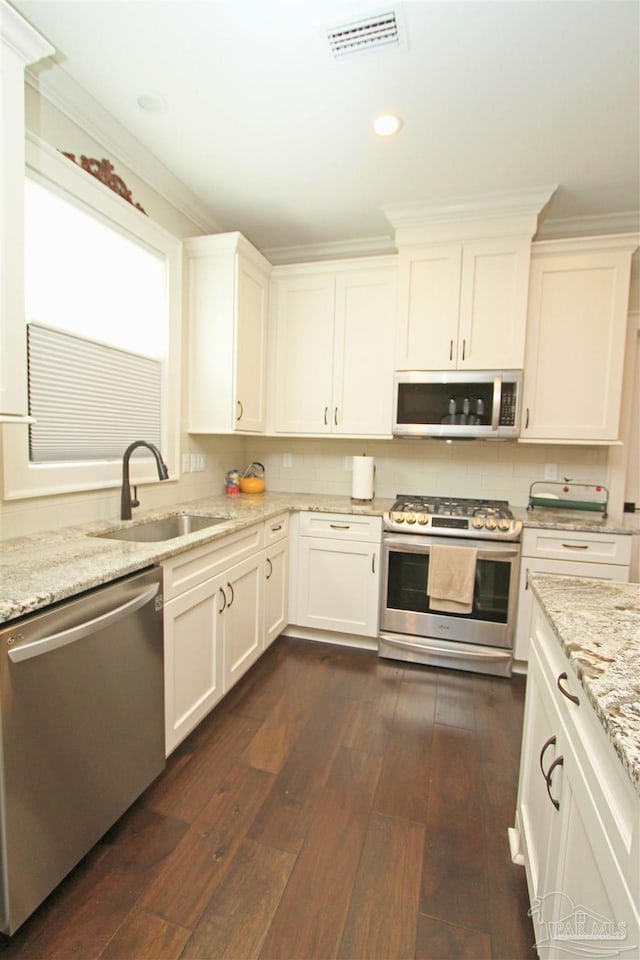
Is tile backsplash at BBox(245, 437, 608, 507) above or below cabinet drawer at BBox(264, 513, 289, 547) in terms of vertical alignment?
above

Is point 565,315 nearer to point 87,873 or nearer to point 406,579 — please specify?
point 406,579

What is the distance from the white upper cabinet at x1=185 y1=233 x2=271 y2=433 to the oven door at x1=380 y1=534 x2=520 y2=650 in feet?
4.37

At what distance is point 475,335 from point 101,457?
2246 millimetres

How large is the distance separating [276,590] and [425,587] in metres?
0.93

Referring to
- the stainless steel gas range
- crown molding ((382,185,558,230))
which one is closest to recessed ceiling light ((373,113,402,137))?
crown molding ((382,185,558,230))

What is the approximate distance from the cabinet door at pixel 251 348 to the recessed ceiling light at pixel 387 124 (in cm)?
104

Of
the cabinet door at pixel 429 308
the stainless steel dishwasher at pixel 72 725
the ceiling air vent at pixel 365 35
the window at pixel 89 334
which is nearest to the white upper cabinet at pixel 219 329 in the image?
the window at pixel 89 334

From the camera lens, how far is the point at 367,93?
175cm

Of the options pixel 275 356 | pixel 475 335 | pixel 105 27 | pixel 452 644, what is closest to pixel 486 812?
pixel 452 644

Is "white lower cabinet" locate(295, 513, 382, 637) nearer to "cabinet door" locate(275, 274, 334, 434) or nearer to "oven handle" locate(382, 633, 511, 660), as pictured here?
"oven handle" locate(382, 633, 511, 660)

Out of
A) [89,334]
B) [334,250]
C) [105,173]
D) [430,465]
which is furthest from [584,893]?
[334,250]

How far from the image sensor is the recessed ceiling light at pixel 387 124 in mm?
1876

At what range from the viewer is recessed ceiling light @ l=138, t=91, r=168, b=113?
1782 millimetres

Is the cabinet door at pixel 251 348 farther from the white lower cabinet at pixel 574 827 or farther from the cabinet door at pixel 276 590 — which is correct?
the white lower cabinet at pixel 574 827
